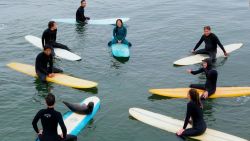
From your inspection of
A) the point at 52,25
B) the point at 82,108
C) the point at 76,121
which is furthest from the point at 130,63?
the point at 76,121

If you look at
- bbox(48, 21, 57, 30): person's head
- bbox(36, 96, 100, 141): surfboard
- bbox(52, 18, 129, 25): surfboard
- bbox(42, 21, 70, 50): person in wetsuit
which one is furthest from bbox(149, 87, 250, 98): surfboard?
bbox(52, 18, 129, 25): surfboard

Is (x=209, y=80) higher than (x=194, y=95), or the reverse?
(x=194, y=95)

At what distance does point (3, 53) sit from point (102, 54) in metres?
5.46

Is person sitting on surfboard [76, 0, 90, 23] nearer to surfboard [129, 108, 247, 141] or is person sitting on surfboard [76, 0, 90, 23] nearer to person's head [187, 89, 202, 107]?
surfboard [129, 108, 247, 141]

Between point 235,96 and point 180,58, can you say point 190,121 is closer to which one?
point 235,96

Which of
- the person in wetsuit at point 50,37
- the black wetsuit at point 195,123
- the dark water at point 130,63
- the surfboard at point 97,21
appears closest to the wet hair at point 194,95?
the black wetsuit at point 195,123

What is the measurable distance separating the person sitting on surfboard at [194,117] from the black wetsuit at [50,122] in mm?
3906

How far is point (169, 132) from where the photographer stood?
43.7ft

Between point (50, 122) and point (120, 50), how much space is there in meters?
10.2

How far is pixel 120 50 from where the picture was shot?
20.7 meters

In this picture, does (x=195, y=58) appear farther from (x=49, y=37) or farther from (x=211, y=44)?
(x=49, y=37)

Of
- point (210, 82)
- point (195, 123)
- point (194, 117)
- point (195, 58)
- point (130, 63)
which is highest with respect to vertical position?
point (195, 58)

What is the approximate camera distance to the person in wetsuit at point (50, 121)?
Result: 35.5 feet

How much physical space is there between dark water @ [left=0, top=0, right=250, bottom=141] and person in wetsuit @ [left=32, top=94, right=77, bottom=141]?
194cm
